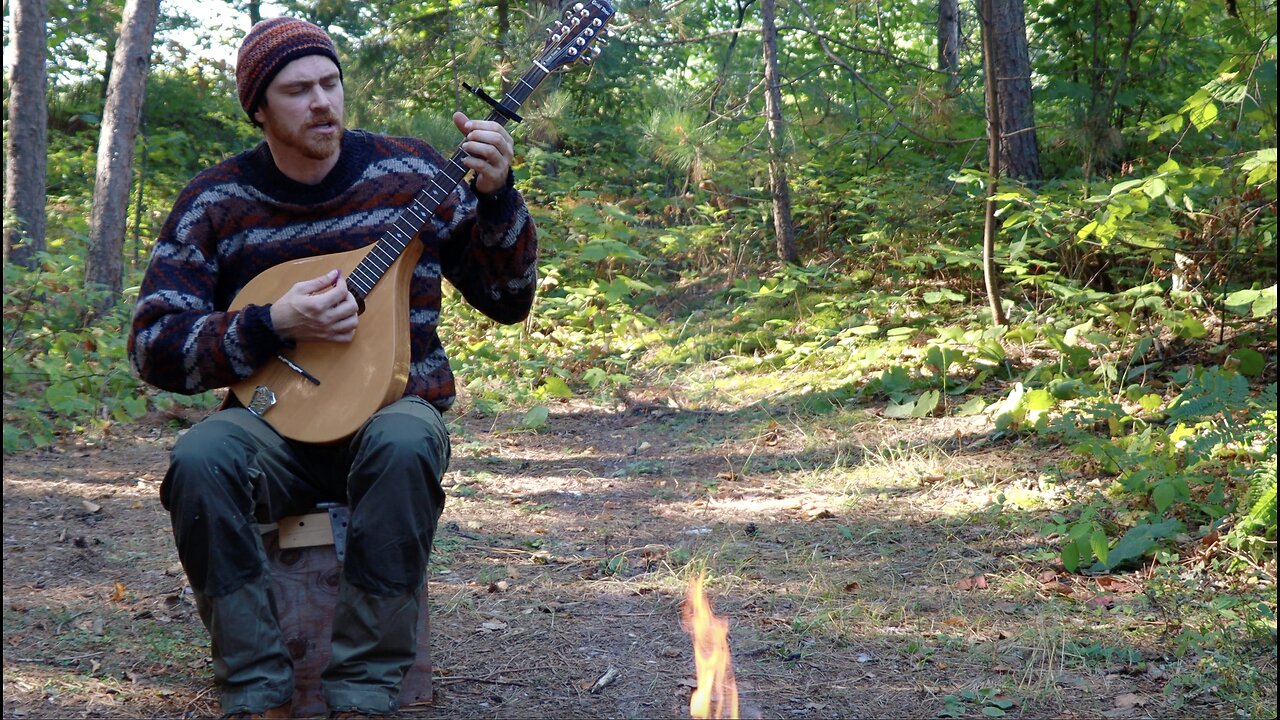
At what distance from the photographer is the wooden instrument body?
248 centimetres

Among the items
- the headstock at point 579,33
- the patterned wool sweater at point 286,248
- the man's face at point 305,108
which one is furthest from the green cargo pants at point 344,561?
the headstock at point 579,33

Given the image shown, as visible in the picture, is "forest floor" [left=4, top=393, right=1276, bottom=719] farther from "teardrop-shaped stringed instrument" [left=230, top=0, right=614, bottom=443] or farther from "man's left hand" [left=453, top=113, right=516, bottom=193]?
"man's left hand" [left=453, top=113, right=516, bottom=193]

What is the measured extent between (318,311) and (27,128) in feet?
21.4

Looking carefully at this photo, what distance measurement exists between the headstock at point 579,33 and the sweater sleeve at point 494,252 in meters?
0.46

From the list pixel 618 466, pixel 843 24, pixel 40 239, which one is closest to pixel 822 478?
pixel 618 466

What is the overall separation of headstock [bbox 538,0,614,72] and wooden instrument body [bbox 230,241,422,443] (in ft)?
2.39

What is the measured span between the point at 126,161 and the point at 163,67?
7.45 meters

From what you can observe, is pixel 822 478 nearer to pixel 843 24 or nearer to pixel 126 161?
pixel 126 161

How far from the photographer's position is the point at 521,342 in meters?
7.52

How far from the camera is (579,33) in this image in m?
2.91

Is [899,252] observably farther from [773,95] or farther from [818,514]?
[818,514]

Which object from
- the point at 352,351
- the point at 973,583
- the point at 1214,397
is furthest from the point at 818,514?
the point at 352,351

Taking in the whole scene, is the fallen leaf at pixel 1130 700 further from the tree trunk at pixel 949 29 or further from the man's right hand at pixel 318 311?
the tree trunk at pixel 949 29

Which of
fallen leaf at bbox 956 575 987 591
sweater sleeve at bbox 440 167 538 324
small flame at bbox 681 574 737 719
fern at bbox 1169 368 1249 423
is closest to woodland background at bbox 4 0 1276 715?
fern at bbox 1169 368 1249 423
